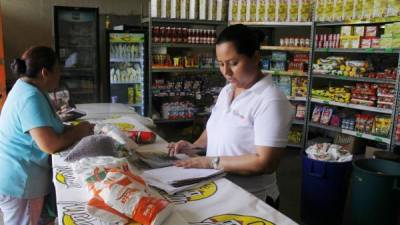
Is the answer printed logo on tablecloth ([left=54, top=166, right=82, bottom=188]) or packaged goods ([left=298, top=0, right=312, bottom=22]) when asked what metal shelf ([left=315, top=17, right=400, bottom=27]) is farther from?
printed logo on tablecloth ([left=54, top=166, right=82, bottom=188])

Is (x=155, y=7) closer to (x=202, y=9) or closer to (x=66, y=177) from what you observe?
(x=202, y=9)

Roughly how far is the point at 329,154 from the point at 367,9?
2264 millimetres

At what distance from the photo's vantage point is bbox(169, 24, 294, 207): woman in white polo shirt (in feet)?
5.51

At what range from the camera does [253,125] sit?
1771 millimetres

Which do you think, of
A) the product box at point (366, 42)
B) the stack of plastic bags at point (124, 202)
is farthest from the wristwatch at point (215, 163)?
the product box at point (366, 42)

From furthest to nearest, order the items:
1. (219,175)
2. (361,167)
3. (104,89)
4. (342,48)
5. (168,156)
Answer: (104,89) → (342,48) → (361,167) → (168,156) → (219,175)

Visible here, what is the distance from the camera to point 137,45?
6074 millimetres

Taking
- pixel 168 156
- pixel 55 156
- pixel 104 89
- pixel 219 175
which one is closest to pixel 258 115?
pixel 219 175

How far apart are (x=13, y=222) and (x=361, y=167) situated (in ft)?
9.78

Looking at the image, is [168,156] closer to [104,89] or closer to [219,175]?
[219,175]

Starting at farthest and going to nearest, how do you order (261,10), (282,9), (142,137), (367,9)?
(261,10)
(282,9)
(367,9)
(142,137)

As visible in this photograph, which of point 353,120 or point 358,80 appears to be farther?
point 353,120

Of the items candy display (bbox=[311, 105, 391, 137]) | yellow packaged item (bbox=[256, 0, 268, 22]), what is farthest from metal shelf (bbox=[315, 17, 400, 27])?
candy display (bbox=[311, 105, 391, 137])

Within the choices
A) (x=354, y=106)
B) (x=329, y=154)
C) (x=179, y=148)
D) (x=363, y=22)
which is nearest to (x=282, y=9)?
(x=363, y=22)
